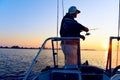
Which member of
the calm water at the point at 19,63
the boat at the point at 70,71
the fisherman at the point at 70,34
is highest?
the fisherman at the point at 70,34

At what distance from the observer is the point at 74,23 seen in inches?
330

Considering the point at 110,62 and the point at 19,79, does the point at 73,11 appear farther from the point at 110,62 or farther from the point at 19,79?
the point at 19,79

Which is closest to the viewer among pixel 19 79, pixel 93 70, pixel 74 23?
pixel 74 23

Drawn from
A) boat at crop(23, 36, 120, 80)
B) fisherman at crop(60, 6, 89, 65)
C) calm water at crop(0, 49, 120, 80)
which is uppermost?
fisherman at crop(60, 6, 89, 65)

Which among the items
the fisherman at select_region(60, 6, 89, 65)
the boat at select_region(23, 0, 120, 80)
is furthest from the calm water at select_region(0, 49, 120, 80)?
the fisherman at select_region(60, 6, 89, 65)

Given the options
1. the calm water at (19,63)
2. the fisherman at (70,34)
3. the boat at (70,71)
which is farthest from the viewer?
the calm water at (19,63)

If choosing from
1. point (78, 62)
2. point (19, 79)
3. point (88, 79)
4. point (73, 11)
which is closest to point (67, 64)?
point (78, 62)

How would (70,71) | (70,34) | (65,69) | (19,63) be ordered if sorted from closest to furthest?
(70,71)
(65,69)
(70,34)
(19,63)

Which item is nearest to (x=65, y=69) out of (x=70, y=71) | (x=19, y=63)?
(x=70, y=71)

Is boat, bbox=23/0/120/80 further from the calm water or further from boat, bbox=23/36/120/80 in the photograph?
the calm water

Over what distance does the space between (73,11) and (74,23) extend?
0.64 m

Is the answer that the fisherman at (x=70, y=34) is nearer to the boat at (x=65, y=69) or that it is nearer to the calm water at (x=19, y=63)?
the boat at (x=65, y=69)

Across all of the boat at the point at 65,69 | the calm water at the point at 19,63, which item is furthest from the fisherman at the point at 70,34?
the calm water at the point at 19,63

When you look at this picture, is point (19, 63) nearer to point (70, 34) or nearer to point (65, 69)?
point (70, 34)
